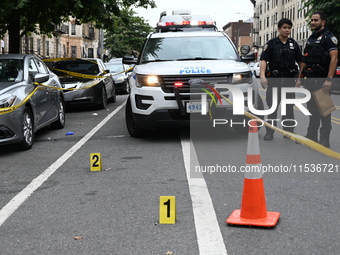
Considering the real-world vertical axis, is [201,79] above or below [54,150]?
above

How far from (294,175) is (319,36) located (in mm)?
2817

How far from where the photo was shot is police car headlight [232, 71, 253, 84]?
9711mm

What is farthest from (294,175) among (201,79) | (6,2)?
(6,2)

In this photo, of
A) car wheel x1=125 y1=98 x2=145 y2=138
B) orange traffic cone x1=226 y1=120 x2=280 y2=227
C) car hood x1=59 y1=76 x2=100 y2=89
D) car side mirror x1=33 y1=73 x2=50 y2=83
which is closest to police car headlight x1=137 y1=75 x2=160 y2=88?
car wheel x1=125 y1=98 x2=145 y2=138

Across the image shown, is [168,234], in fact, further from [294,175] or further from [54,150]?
[54,150]

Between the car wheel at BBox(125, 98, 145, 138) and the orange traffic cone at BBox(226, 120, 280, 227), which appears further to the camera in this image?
the car wheel at BBox(125, 98, 145, 138)

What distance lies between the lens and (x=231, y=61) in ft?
34.1

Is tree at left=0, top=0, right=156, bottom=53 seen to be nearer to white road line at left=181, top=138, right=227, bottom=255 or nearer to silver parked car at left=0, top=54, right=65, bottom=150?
silver parked car at left=0, top=54, right=65, bottom=150

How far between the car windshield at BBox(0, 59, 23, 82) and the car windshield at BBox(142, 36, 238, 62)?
7.44 feet

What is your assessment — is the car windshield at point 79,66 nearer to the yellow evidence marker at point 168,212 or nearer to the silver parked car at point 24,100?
the silver parked car at point 24,100

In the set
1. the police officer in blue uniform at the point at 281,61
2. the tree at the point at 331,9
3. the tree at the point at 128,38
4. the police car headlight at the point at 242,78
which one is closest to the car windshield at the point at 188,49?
the police car headlight at the point at 242,78

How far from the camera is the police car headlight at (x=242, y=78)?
31.9 feet

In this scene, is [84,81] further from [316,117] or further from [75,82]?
[316,117]

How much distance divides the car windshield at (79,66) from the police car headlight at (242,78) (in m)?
8.58
